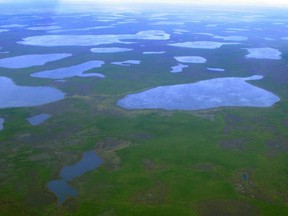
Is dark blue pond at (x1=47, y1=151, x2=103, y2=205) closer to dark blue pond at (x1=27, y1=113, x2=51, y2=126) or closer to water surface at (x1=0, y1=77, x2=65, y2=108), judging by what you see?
dark blue pond at (x1=27, y1=113, x2=51, y2=126)

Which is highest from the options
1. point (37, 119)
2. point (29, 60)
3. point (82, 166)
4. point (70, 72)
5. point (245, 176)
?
point (245, 176)

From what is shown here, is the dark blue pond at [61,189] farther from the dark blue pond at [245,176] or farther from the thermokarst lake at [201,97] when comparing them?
the thermokarst lake at [201,97]

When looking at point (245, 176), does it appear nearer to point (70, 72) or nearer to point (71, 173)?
point (71, 173)

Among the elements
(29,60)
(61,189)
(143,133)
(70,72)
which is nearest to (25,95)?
(70,72)

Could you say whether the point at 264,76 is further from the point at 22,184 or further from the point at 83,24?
the point at 83,24

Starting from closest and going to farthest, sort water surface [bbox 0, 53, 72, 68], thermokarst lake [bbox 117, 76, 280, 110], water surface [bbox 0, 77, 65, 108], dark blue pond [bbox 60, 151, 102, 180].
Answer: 1. dark blue pond [bbox 60, 151, 102, 180]
2. thermokarst lake [bbox 117, 76, 280, 110]
3. water surface [bbox 0, 77, 65, 108]
4. water surface [bbox 0, 53, 72, 68]

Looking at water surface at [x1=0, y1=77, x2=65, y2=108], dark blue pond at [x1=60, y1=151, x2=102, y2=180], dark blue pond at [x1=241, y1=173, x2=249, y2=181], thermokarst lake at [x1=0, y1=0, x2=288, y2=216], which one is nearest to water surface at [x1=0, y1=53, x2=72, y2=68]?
thermokarst lake at [x1=0, y1=0, x2=288, y2=216]

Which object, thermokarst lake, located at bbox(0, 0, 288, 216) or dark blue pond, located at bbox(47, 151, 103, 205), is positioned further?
dark blue pond, located at bbox(47, 151, 103, 205)

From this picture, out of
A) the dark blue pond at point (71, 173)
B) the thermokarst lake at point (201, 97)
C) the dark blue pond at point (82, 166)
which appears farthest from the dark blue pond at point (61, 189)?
the thermokarst lake at point (201, 97)

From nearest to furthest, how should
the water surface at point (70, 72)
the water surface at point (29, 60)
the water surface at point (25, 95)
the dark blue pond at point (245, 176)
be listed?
the dark blue pond at point (245, 176), the water surface at point (25, 95), the water surface at point (70, 72), the water surface at point (29, 60)
